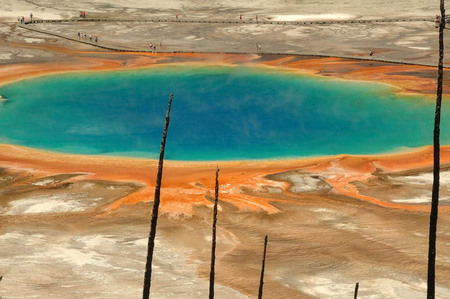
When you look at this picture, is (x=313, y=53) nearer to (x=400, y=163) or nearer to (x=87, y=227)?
(x=400, y=163)

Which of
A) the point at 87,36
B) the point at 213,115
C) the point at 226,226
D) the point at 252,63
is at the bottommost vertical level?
the point at 226,226

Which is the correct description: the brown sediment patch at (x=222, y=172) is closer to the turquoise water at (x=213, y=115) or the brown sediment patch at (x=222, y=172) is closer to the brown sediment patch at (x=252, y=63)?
the turquoise water at (x=213, y=115)

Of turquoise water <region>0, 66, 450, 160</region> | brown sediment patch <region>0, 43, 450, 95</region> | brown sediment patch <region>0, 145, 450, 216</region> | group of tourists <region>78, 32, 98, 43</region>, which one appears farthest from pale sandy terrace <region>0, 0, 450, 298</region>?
group of tourists <region>78, 32, 98, 43</region>

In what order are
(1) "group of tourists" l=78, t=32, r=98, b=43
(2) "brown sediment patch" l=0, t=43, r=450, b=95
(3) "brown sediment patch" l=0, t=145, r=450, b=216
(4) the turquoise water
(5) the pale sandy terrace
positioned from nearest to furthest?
(5) the pale sandy terrace
(3) "brown sediment patch" l=0, t=145, r=450, b=216
(4) the turquoise water
(2) "brown sediment patch" l=0, t=43, r=450, b=95
(1) "group of tourists" l=78, t=32, r=98, b=43

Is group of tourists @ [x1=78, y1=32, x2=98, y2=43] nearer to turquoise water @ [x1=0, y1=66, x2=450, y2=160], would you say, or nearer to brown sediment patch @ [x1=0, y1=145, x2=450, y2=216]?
turquoise water @ [x1=0, y1=66, x2=450, y2=160]

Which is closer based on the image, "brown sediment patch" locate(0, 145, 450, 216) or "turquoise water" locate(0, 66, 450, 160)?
"brown sediment patch" locate(0, 145, 450, 216)

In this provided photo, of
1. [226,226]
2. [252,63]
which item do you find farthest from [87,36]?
[226,226]

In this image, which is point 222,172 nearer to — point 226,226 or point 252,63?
point 226,226

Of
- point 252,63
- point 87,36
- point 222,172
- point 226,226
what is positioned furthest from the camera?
point 87,36
